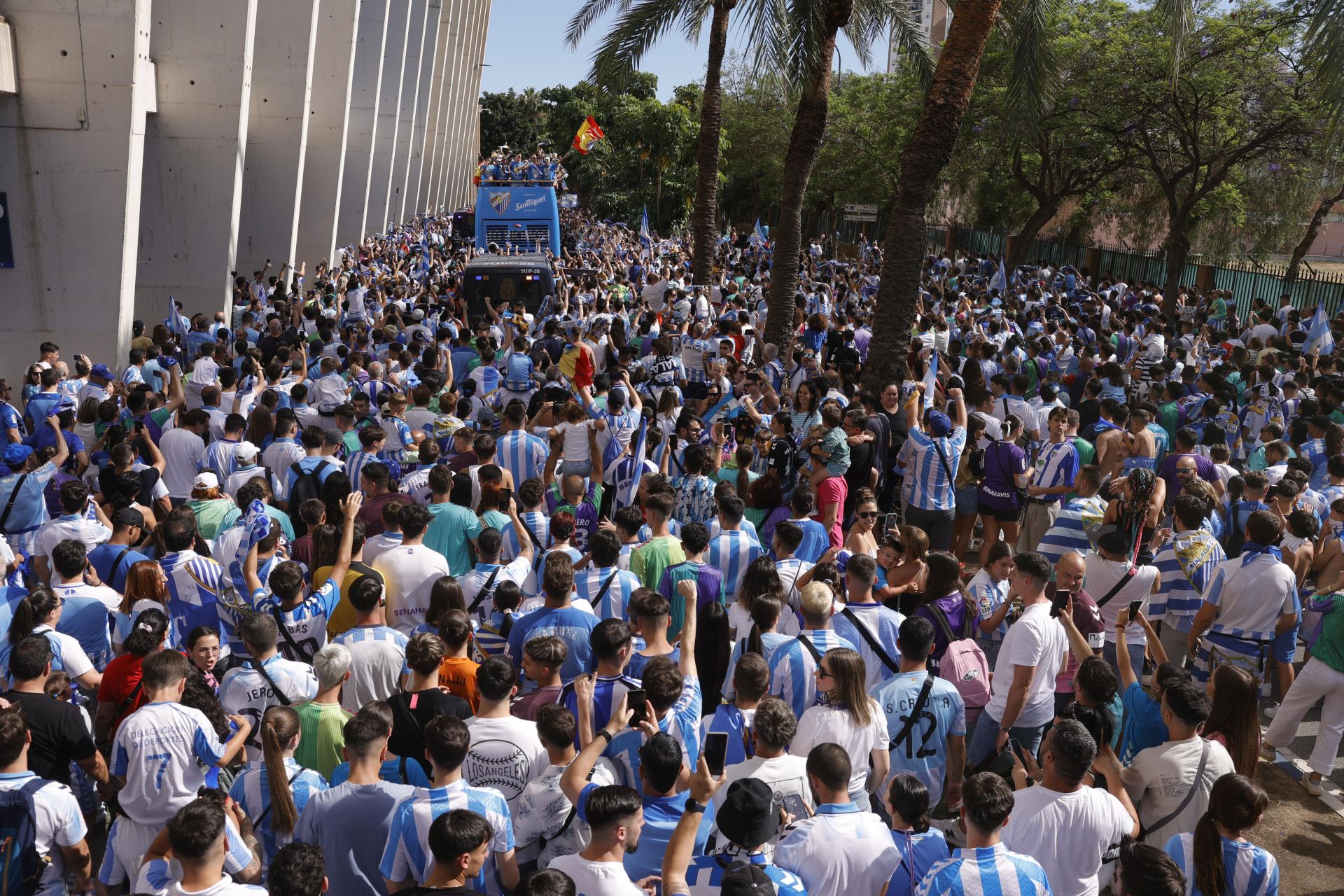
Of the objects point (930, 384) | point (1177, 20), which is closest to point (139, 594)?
point (930, 384)

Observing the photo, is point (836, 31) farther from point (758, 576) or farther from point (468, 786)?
point (468, 786)

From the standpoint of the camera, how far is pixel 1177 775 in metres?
5.02

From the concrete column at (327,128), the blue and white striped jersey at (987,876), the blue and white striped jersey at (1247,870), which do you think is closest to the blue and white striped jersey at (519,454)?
the blue and white striped jersey at (987,876)

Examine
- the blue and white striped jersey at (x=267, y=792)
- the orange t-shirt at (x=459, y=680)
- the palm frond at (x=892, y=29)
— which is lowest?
the blue and white striped jersey at (x=267, y=792)

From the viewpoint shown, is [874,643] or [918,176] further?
[918,176]

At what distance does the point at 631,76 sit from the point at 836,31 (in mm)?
7045

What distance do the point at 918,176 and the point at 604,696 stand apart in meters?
10.1

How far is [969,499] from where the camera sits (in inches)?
424

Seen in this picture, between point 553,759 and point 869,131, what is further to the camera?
point 869,131

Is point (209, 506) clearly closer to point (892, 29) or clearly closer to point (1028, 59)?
point (1028, 59)

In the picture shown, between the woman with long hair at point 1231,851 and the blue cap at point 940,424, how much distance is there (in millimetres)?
5589

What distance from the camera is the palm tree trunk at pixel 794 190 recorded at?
19.1 meters

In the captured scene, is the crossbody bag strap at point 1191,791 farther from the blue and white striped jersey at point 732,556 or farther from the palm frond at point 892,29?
the palm frond at point 892,29

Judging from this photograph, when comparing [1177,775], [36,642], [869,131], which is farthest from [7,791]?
[869,131]
